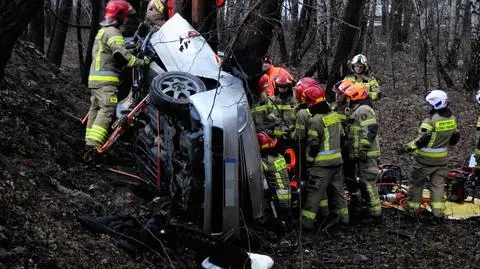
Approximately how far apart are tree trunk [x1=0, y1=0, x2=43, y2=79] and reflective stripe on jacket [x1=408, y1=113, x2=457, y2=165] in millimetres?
5386

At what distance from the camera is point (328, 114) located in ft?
24.5

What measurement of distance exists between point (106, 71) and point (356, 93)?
3.13 metres

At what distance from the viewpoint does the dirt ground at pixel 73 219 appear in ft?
15.2

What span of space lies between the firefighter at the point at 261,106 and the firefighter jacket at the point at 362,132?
1016mm

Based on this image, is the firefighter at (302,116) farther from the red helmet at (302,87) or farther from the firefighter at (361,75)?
the firefighter at (361,75)

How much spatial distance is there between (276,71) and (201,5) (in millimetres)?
1394

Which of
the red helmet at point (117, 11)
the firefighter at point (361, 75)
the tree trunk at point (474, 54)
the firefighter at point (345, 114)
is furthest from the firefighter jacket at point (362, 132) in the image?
the tree trunk at point (474, 54)

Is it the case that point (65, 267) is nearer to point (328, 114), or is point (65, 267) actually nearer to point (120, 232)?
point (120, 232)

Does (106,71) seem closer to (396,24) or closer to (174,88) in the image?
(174,88)

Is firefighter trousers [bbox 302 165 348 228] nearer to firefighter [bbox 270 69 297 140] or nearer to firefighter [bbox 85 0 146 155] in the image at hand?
firefighter [bbox 270 69 297 140]

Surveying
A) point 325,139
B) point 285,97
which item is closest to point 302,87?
point 325,139

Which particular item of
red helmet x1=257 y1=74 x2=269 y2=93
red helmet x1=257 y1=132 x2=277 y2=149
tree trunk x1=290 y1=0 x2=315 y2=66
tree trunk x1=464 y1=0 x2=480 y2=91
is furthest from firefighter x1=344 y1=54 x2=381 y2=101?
tree trunk x1=290 y1=0 x2=315 y2=66

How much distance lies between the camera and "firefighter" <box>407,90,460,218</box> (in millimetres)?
8133

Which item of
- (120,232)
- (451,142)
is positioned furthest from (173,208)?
(451,142)
